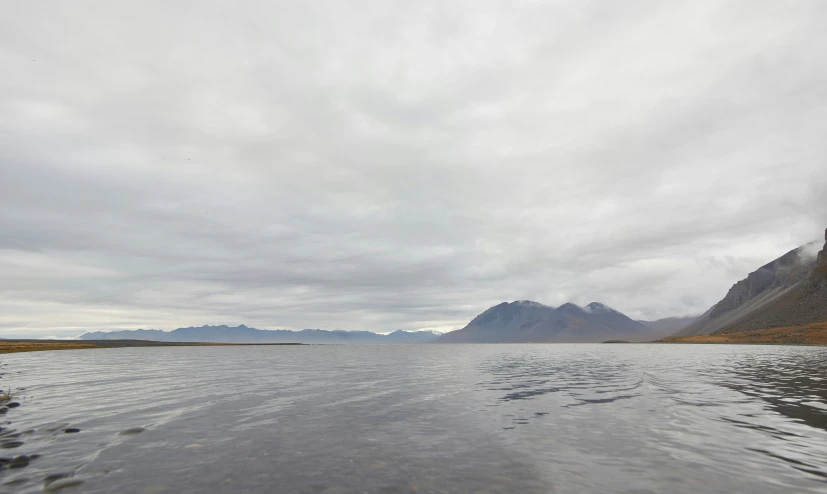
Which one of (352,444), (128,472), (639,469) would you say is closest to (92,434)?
(128,472)

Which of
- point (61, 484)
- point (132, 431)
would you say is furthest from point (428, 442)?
point (132, 431)

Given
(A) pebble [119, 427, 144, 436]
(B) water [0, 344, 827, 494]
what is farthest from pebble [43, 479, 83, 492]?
(A) pebble [119, 427, 144, 436]

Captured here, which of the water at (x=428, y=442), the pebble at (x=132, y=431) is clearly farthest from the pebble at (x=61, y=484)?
the pebble at (x=132, y=431)

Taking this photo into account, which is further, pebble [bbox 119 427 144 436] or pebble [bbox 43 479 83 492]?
pebble [bbox 119 427 144 436]

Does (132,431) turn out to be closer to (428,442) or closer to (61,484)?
(61,484)

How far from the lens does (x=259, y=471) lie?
16.1 metres

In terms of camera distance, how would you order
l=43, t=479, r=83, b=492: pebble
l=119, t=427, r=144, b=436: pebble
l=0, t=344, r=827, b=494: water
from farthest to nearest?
l=119, t=427, r=144, b=436: pebble
l=0, t=344, r=827, b=494: water
l=43, t=479, r=83, b=492: pebble

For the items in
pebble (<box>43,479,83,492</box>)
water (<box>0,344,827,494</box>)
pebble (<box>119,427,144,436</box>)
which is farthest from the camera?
pebble (<box>119,427,144,436</box>)

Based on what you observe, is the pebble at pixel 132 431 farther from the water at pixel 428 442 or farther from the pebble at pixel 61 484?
the pebble at pixel 61 484

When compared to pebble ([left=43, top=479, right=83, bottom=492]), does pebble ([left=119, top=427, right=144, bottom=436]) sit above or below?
above

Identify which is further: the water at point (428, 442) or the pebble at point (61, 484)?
the water at point (428, 442)

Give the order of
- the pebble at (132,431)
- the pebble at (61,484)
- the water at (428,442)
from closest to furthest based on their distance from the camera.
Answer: the pebble at (61,484) < the water at (428,442) < the pebble at (132,431)

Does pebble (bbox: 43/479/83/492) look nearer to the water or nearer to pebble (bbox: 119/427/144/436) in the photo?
the water

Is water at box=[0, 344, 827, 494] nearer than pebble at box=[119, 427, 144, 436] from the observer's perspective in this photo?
Yes
